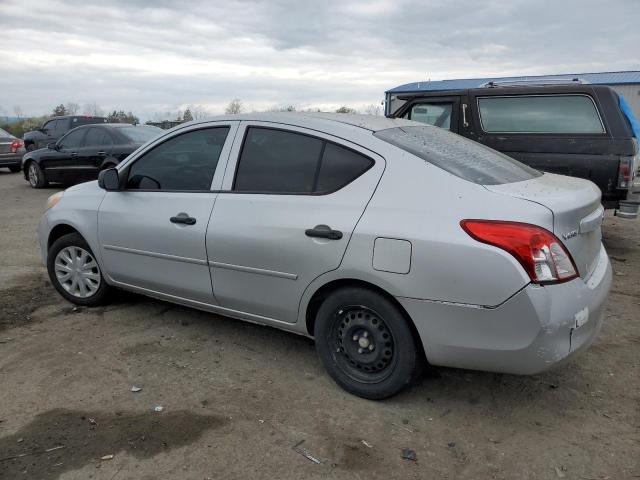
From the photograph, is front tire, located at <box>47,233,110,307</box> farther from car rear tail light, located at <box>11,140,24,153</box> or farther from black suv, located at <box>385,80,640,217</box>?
car rear tail light, located at <box>11,140,24,153</box>

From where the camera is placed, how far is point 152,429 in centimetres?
285

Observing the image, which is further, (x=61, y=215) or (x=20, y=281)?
(x=20, y=281)

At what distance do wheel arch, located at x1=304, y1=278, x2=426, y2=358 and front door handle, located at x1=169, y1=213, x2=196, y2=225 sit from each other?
1008 mm

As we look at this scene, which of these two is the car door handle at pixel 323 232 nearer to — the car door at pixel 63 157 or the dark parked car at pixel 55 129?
the car door at pixel 63 157

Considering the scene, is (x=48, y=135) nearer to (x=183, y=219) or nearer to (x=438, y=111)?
(x=438, y=111)

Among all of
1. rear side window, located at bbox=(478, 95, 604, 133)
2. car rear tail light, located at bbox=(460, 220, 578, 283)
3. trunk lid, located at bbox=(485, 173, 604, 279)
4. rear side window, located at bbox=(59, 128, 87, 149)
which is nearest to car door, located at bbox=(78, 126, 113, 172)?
rear side window, located at bbox=(59, 128, 87, 149)

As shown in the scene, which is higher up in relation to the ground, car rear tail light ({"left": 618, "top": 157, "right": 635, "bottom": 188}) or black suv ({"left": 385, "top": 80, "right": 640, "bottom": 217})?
black suv ({"left": 385, "top": 80, "right": 640, "bottom": 217})

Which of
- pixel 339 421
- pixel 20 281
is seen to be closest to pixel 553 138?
pixel 339 421

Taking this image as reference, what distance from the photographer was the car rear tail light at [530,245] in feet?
8.27

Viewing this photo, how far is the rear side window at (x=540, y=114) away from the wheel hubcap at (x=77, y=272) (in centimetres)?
468

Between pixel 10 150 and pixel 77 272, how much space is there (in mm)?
13521

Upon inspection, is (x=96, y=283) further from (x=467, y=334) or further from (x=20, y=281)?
(x=467, y=334)

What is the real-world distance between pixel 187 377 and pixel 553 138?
4.85 m

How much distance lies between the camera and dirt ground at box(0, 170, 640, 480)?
2.56 meters
